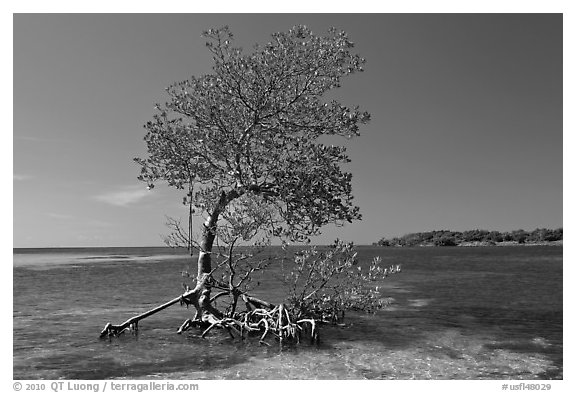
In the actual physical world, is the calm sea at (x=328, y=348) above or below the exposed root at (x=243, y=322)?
below

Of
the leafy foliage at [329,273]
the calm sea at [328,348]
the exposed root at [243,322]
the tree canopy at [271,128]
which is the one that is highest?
the tree canopy at [271,128]

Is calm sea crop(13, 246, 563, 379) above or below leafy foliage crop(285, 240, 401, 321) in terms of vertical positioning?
below

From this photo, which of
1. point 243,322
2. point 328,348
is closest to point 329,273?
point 328,348

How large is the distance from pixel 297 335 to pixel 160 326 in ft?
26.5

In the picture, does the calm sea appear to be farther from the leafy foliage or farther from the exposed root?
the leafy foliage

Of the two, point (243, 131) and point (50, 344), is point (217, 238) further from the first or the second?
point (50, 344)

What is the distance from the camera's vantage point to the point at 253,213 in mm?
19516
